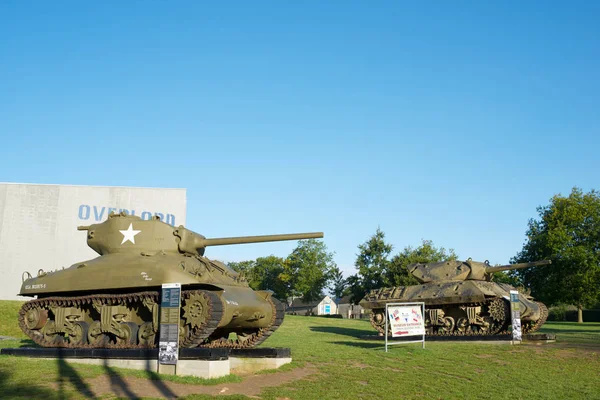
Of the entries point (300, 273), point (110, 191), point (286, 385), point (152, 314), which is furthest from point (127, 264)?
point (300, 273)

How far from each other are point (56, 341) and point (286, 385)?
739 centimetres

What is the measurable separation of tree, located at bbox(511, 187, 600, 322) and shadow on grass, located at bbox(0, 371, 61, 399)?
146ft

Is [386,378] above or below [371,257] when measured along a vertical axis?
below

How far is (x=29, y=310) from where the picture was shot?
54.5 feet

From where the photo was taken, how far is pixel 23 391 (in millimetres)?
10039

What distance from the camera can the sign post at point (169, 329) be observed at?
42.0 feet

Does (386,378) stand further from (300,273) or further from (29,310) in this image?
(300,273)

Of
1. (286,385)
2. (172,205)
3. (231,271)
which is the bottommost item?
(286,385)

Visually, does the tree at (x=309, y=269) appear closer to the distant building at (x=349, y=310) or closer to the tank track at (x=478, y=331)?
the distant building at (x=349, y=310)

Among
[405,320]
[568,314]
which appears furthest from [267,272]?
[405,320]

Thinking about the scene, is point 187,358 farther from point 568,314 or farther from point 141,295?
point 568,314

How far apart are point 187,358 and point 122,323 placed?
10.6ft

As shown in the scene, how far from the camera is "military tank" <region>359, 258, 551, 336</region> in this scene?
23969mm

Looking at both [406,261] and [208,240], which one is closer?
[208,240]
